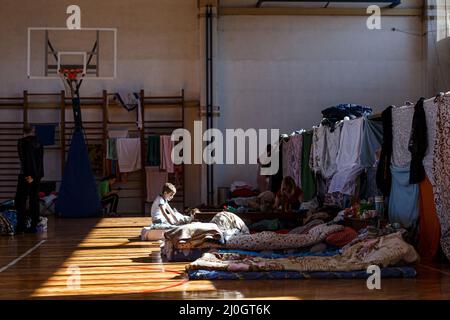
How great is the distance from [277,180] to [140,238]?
13.8 feet

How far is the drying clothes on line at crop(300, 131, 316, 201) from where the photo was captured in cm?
981

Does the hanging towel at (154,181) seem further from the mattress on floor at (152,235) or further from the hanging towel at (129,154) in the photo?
the mattress on floor at (152,235)

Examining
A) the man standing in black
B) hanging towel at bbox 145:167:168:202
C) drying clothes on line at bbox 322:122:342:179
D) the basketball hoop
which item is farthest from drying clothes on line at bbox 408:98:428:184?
hanging towel at bbox 145:167:168:202

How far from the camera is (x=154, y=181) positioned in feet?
44.7

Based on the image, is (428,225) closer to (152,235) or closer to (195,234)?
(195,234)

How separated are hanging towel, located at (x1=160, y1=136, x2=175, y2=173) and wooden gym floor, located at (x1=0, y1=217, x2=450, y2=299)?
6303 mm

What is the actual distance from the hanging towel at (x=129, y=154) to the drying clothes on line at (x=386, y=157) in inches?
294

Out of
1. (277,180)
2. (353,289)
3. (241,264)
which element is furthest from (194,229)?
(277,180)

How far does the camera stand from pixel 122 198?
45.3 ft

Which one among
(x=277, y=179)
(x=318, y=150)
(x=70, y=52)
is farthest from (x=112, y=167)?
(x=318, y=150)

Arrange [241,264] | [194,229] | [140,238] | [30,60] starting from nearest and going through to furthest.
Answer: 1. [241,264]
2. [194,229]
3. [140,238]
4. [30,60]

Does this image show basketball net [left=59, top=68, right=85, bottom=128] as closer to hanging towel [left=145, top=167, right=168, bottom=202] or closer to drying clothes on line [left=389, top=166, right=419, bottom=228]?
hanging towel [left=145, top=167, right=168, bottom=202]

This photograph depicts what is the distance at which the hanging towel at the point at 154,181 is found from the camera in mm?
13602
